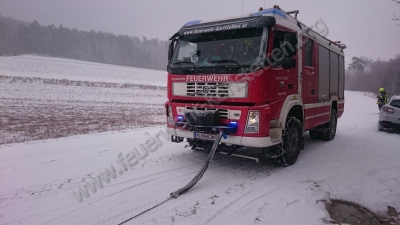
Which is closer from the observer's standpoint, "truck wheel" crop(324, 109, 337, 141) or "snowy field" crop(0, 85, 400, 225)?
"snowy field" crop(0, 85, 400, 225)

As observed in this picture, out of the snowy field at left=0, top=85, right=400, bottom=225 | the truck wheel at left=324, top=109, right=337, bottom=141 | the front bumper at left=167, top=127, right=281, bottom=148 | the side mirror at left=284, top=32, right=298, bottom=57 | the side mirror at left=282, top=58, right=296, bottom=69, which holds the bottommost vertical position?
the snowy field at left=0, top=85, right=400, bottom=225

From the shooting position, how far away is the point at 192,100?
550 cm

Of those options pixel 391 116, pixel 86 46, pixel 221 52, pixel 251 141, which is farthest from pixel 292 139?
pixel 86 46

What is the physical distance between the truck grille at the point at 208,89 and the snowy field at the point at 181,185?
1597mm

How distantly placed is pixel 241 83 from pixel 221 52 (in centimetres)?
87

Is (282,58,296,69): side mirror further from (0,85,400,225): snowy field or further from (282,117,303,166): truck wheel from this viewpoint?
(0,85,400,225): snowy field

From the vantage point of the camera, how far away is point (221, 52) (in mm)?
5281

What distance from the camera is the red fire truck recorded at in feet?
Answer: 15.9

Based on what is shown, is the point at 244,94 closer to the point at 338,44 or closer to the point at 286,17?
the point at 286,17

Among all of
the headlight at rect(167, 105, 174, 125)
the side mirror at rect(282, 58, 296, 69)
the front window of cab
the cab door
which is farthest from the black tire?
the headlight at rect(167, 105, 174, 125)

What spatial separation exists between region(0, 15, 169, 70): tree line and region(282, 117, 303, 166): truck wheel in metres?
65.8

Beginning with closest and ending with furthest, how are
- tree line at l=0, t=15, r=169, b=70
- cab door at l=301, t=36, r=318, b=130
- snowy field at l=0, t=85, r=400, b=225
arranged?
snowy field at l=0, t=85, r=400, b=225
cab door at l=301, t=36, r=318, b=130
tree line at l=0, t=15, r=169, b=70

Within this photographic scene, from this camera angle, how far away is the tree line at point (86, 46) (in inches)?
2627

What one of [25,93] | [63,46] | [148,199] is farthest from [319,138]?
[63,46]
